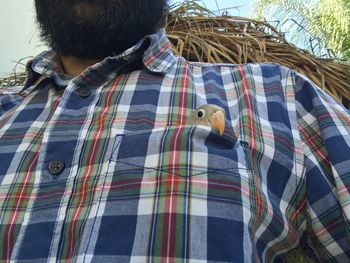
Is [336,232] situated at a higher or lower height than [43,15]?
lower

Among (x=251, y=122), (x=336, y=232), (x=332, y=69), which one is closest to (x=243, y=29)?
(x=332, y=69)

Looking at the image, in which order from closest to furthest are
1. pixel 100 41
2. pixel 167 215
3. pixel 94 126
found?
pixel 167 215 → pixel 94 126 → pixel 100 41

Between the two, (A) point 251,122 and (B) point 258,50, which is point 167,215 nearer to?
(A) point 251,122

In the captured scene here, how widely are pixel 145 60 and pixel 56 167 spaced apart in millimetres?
231

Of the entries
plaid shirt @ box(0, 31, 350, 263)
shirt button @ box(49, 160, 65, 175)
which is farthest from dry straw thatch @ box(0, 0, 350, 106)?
shirt button @ box(49, 160, 65, 175)

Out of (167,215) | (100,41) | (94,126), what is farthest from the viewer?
(100,41)

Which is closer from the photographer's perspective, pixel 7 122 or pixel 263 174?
pixel 263 174

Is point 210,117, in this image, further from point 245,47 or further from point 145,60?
point 245,47

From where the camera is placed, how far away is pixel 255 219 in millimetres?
573

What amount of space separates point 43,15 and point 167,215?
0.52m

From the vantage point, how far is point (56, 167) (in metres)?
0.62

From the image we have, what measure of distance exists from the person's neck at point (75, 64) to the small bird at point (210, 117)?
0.30 metres

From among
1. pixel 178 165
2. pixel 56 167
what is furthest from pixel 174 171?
pixel 56 167

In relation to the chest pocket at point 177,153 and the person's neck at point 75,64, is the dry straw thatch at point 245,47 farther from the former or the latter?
the chest pocket at point 177,153
